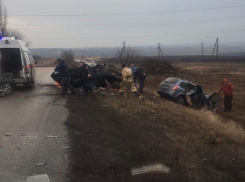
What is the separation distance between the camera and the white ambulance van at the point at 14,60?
16609 mm

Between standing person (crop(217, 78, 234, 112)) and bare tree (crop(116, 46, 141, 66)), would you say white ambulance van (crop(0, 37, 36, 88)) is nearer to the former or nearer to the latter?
standing person (crop(217, 78, 234, 112))

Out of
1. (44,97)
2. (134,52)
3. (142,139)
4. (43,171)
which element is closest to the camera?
(43,171)

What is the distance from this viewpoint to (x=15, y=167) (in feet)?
20.2

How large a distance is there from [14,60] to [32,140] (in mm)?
9792

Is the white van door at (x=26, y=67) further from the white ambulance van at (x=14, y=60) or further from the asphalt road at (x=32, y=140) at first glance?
the asphalt road at (x=32, y=140)

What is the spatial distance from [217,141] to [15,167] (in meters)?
5.54

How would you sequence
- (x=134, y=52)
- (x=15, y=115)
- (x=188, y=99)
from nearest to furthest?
(x=15, y=115), (x=188, y=99), (x=134, y=52)

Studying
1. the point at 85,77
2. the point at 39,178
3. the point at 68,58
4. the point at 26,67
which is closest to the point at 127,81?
the point at 85,77

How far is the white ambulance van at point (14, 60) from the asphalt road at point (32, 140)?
139 inches

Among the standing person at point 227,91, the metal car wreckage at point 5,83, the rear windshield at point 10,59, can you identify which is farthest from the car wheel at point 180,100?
the metal car wreckage at point 5,83

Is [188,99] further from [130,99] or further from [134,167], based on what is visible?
[134,167]

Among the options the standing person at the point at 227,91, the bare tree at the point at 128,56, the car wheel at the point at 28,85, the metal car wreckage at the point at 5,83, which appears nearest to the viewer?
the metal car wreckage at the point at 5,83

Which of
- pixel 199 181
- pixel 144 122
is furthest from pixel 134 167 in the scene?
pixel 144 122

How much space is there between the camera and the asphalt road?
6.04 meters
